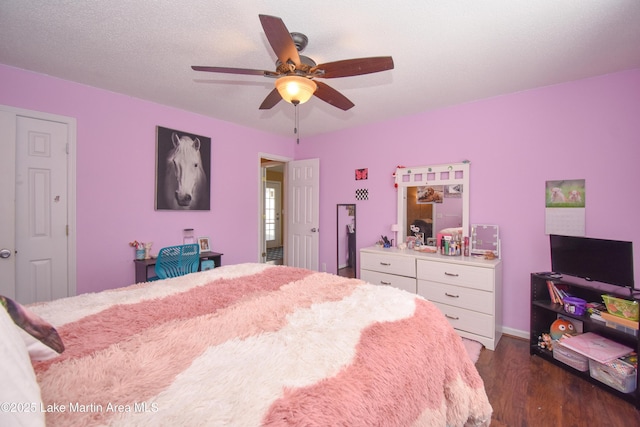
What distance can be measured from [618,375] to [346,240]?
2869mm

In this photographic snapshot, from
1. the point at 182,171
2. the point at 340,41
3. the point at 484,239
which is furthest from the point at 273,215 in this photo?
the point at 340,41

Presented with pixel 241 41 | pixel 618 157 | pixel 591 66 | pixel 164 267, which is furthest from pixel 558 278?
pixel 164 267

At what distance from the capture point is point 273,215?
8133 mm

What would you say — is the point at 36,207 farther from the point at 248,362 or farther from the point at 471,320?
the point at 471,320

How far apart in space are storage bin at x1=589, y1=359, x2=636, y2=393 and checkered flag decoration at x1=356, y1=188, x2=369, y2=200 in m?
2.69

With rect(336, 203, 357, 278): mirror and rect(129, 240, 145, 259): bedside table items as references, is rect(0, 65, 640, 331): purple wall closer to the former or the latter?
rect(129, 240, 145, 259): bedside table items

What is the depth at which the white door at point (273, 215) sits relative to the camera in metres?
7.99

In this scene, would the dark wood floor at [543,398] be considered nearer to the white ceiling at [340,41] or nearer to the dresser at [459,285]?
the dresser at [459,285]

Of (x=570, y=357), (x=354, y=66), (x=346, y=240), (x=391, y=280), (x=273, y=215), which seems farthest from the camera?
(x=273, y=215)

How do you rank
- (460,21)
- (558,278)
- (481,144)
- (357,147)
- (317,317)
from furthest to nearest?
(357,147) < (481,144) < (558,278) < (460,21) < (317,317)

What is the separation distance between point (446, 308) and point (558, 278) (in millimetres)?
969

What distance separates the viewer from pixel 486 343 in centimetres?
261

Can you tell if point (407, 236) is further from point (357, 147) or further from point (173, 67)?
point (173, 67)

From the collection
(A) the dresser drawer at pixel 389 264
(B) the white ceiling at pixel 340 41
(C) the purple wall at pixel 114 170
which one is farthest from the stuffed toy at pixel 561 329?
(C) the purple wall at pixel 114 170
